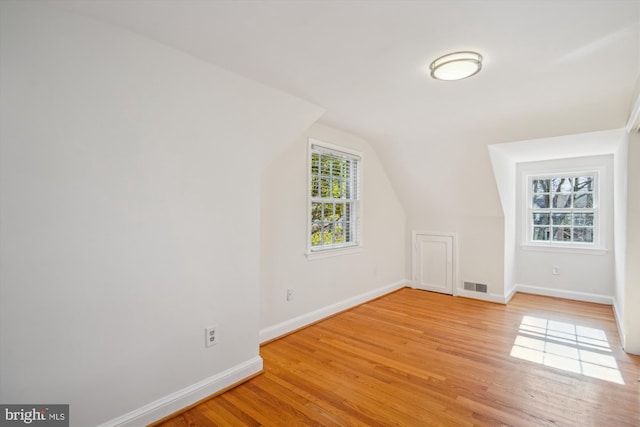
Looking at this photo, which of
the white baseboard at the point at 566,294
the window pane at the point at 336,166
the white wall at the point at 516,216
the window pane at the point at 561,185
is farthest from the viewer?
the window pane at the point at 561,185

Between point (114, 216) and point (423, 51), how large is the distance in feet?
6.77

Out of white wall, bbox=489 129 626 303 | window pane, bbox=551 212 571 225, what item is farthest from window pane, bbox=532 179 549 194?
window pane, bbox=551 212 571 225

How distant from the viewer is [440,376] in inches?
95.4

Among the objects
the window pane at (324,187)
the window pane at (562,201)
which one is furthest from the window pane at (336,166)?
the window pane at (562,201)

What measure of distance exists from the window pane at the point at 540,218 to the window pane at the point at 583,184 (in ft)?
1.76

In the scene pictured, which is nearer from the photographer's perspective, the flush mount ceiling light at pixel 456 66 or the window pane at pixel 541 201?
the flush mount ceiling light at pixel 456 66

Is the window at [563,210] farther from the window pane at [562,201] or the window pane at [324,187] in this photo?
the window pane at [324,187]

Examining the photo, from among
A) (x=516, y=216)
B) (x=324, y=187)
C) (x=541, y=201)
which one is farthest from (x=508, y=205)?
(x=324, y=187)

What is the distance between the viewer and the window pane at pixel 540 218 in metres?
4.91

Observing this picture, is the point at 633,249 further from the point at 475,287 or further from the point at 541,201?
the point at 541,201

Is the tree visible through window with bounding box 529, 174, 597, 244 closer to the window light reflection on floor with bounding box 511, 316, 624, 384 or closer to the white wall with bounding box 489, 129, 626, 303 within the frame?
the white wall with bounding box 489, 129, 626, 303

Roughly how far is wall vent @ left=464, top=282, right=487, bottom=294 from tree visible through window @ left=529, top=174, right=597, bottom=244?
4.40ft

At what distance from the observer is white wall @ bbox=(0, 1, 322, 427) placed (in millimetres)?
1468

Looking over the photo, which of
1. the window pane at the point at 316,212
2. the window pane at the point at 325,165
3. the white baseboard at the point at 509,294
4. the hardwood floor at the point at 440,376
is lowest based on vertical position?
the hardwood floor at the point at 440,376
